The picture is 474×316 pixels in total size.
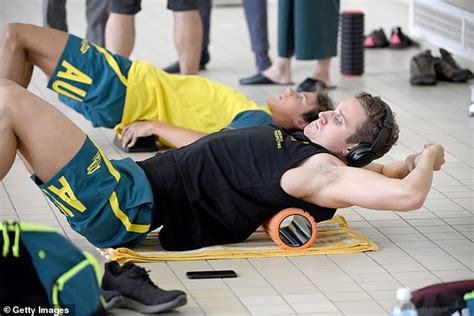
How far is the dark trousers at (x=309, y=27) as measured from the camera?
6746 millimetres

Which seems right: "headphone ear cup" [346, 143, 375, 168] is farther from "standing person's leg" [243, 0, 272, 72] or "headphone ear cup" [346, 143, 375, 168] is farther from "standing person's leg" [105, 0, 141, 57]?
"standing person's leg" [243, 0, 272, 72]

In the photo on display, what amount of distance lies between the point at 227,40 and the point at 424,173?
198 inches

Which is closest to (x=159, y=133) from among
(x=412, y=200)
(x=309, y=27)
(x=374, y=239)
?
(x=374, y=239)

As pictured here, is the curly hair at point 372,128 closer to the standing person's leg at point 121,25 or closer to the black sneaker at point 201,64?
the standing person's leg at point 121,25

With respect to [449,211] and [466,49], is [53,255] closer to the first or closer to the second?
[449,211]

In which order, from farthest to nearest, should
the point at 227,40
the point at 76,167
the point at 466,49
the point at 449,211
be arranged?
the point at 227,40 < the point at 466,49 < the point at 449,211 < the point at 76,167

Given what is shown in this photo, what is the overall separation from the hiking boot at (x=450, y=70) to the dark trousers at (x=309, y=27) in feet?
2.13

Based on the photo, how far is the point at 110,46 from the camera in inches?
250

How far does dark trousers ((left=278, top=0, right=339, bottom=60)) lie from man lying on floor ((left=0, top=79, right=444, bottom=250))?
9.28 feet

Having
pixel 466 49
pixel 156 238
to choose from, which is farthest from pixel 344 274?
pixel 466 49

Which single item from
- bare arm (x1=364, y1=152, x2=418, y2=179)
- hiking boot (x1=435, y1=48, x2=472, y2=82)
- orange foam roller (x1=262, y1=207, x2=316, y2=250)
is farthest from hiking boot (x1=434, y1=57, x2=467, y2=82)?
orange foam roller (x1=262, y1=207, x2=316, y2=250)

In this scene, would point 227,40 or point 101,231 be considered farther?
point 227,40

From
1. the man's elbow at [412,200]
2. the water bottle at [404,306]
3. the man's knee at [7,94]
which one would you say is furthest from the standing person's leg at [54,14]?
the water bottle at [404,306]

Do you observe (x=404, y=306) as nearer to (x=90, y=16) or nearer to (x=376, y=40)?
(x=90, y=16)
